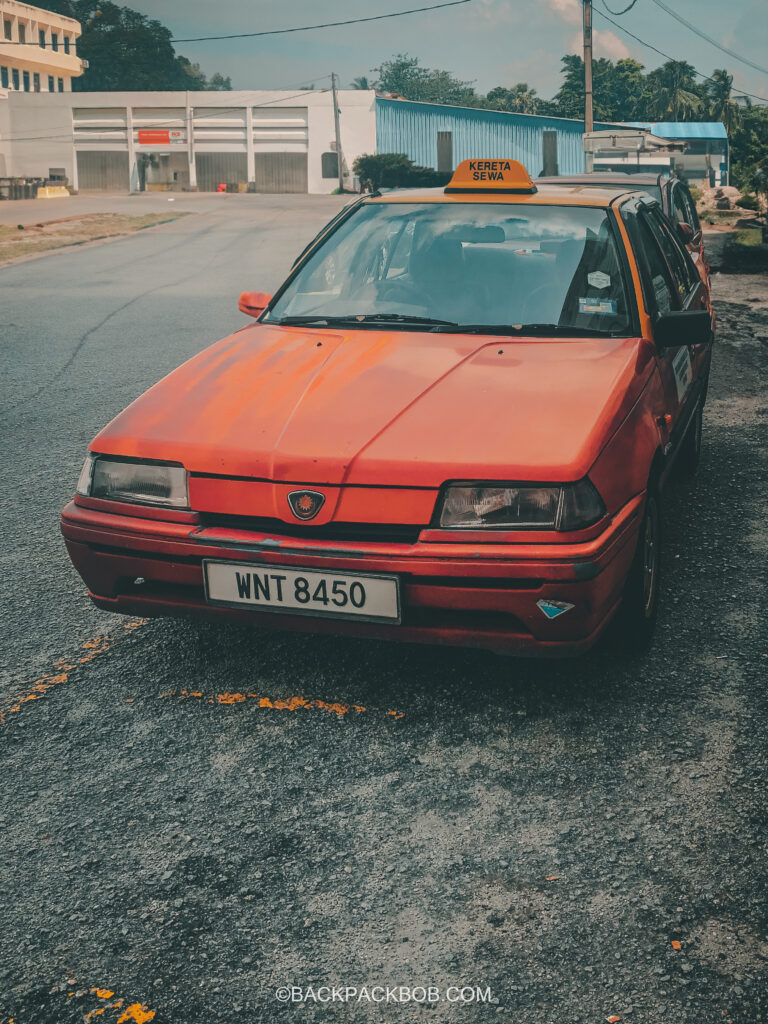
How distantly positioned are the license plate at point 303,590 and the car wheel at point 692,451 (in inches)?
123

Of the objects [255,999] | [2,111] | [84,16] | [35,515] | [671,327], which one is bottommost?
[255,999]

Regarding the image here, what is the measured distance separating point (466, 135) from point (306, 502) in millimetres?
58955

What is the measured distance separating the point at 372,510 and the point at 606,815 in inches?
40.6

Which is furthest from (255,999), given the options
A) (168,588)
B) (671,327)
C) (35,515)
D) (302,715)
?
(35,515)

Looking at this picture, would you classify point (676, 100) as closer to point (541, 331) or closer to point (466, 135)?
point (466, 135)

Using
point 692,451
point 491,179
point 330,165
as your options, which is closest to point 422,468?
point 491,179

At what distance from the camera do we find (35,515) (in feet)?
17.0

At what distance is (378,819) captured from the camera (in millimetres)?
2660

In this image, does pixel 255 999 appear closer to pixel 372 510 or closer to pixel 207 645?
pixel 372 510

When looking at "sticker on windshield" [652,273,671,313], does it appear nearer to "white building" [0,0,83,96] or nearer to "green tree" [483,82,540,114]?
"white building" [0,0,83,96]

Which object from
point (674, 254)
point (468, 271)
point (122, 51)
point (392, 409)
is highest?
point (122, 51)

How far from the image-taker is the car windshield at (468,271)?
3.97 m

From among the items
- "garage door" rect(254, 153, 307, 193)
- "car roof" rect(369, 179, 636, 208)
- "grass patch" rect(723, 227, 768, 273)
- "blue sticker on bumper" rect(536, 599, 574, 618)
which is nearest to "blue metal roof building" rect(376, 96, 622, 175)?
"garage door" rect(254, 153, 307, 193)

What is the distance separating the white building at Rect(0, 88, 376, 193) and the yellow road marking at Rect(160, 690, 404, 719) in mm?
58678
